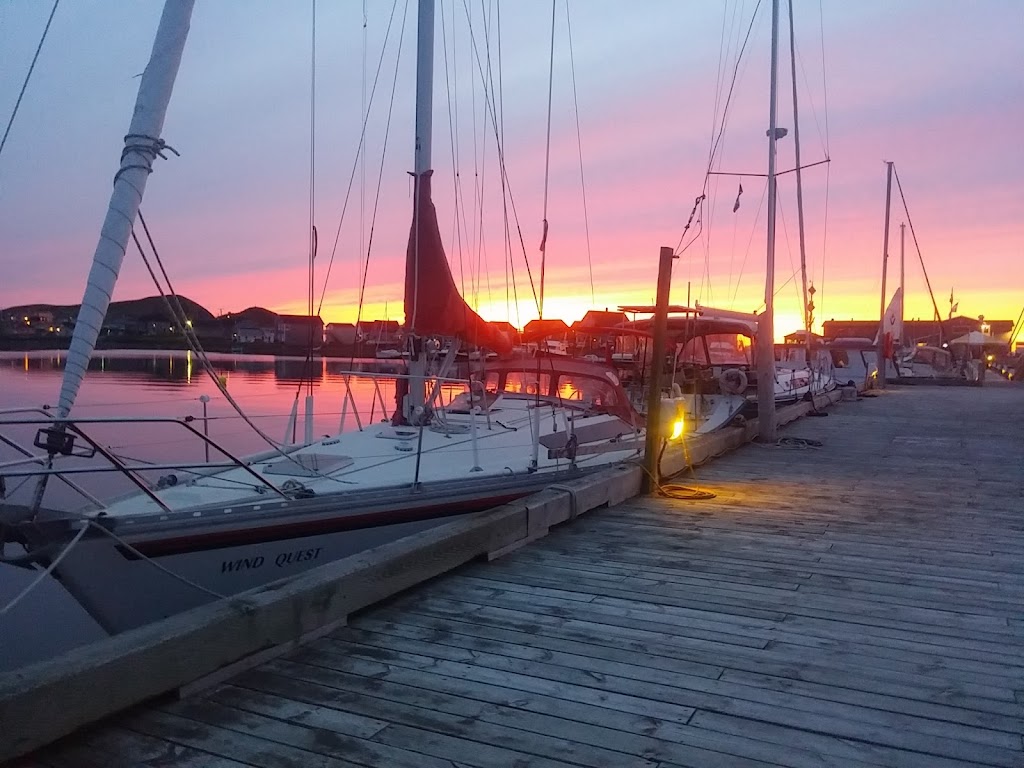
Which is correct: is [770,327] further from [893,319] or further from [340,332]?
[893,319]

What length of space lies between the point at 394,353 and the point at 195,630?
22.2 ft

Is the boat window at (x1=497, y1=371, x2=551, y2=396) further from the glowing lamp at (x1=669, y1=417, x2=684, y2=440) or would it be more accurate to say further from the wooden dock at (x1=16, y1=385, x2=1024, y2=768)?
the wooden dock at (x1=16, y1=385, x2=1024, y2=768)

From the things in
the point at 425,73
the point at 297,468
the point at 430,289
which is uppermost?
the point at 425,73

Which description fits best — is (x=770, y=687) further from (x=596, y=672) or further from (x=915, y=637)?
(x=915, y=637)

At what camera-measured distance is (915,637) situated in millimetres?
4375

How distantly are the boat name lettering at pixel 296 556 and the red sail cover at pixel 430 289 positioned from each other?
326 cm

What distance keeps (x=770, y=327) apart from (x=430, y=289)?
553cm

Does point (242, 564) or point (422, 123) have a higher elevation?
point (422, 123)

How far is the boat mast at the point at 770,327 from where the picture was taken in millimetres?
12414

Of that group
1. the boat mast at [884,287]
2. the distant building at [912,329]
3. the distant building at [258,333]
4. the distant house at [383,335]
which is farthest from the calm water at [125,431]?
the distant building at [912,329]

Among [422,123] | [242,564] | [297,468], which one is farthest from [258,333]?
[242,564]

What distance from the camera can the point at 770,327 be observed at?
12.4 metres

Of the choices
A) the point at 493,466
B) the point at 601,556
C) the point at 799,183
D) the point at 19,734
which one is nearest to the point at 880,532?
the point at 601,556

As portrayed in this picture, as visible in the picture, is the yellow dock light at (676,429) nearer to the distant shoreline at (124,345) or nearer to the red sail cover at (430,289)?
the red sail cover at (430,289)
